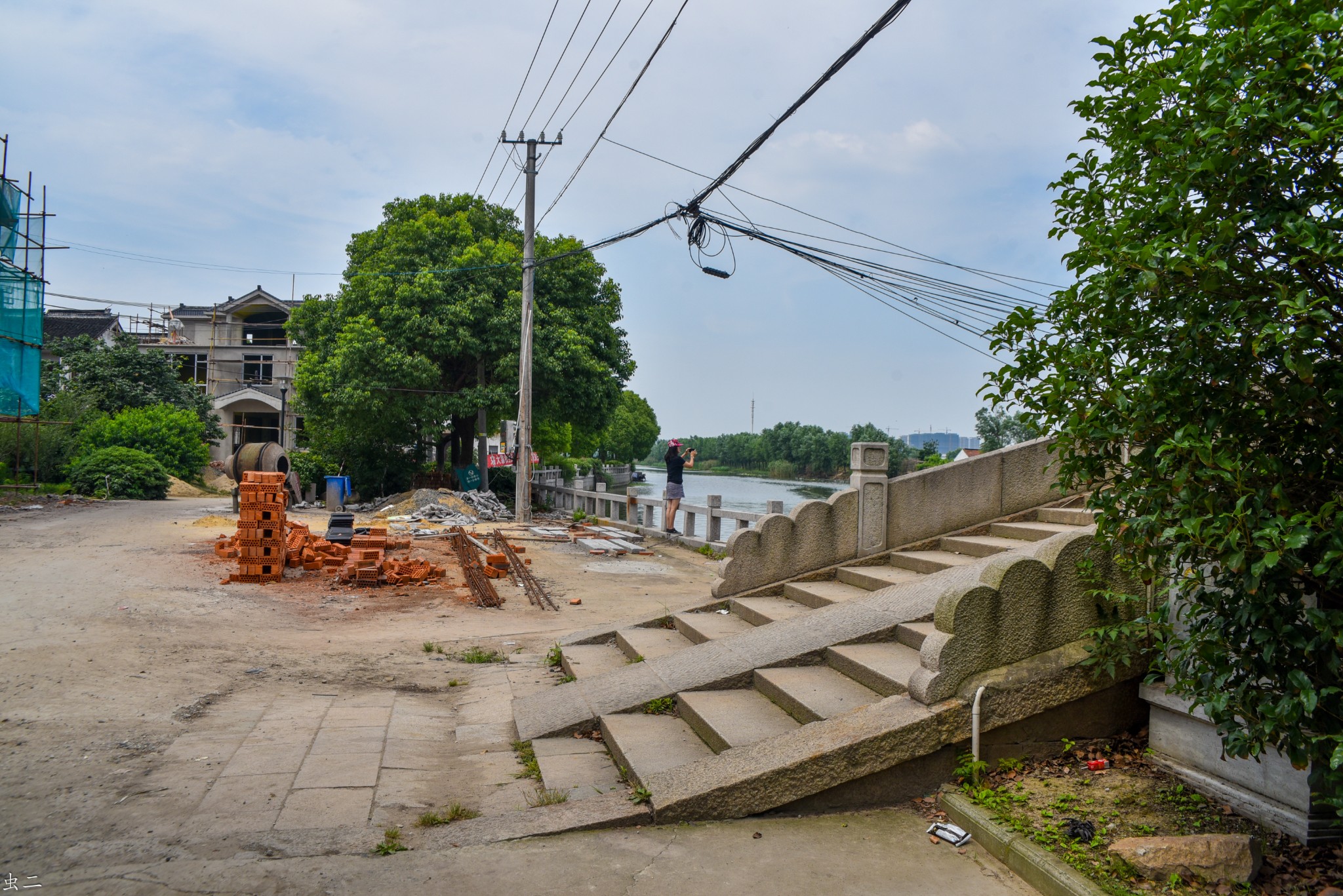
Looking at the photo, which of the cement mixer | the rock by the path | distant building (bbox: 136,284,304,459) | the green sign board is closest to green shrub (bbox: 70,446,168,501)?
the cement mixer

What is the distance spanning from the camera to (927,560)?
23.8 ft

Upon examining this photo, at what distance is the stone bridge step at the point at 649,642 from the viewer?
7.16 metres

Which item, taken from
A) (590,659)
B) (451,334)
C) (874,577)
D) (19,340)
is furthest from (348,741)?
(19,340)

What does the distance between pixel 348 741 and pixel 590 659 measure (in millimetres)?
2366

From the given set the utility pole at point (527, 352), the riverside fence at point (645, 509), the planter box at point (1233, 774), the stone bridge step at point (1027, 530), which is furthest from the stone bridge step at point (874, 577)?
the utility pole at point (527, 352)

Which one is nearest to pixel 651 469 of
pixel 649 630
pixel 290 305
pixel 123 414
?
pixel 290 305

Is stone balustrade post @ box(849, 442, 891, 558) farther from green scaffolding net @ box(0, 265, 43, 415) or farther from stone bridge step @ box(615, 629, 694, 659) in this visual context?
green scaffolding net @ box(0, 265, 43, 415)

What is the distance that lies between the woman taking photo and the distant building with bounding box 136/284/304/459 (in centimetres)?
3115

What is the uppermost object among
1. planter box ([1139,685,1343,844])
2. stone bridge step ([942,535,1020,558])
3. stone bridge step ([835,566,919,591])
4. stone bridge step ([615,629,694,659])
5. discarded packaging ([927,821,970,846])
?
stone bridge step ([942,535,1020,558])

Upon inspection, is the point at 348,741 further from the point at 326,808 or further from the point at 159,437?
the point at 159,437

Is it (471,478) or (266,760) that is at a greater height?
(471,478)

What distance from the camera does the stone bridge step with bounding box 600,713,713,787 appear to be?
193 inches

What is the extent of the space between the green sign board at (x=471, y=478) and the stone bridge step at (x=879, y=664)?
2399 cm

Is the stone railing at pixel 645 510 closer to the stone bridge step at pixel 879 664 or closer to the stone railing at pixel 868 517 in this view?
the stone railing at pixel 868 517
